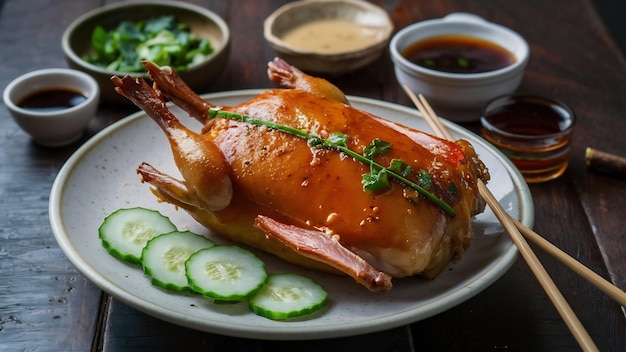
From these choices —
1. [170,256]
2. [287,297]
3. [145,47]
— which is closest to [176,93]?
[170,256]

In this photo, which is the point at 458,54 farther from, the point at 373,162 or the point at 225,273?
the point at 225,273

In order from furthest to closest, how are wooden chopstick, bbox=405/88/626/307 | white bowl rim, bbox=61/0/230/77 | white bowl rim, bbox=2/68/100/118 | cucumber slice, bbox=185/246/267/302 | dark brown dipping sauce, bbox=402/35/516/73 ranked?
dark brown dipping sauce, bbox=402/35/516/73 < white bowl rim, bbox=61/0/230/77 < white bowl rim, bbox=2/68/100/118 < cucumber slice, bbox=185/246/267/302 < wooden chopstick, bbox=405/88/626/307

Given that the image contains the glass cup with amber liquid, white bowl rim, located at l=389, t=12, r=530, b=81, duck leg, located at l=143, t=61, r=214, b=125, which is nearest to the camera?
duck leg, located at l=143, t=61, r=214, b=125

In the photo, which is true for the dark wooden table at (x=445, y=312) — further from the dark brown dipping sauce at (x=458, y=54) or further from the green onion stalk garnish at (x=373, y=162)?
the green onion stalk garnish at (x=373, y=162)

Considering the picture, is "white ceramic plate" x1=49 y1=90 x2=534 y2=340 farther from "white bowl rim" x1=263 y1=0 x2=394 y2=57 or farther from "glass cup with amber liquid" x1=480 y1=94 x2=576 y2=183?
"white bowl rim" x1=263 y1=0 x2=394 y2=57

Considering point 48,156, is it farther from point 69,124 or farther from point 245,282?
point 245,282

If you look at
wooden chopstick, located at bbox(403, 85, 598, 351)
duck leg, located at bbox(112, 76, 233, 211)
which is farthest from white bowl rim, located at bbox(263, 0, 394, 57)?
duck leg, located at bbox(112, 76, 233, 211)

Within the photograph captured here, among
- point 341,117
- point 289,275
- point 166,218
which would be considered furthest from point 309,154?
point 166,218
